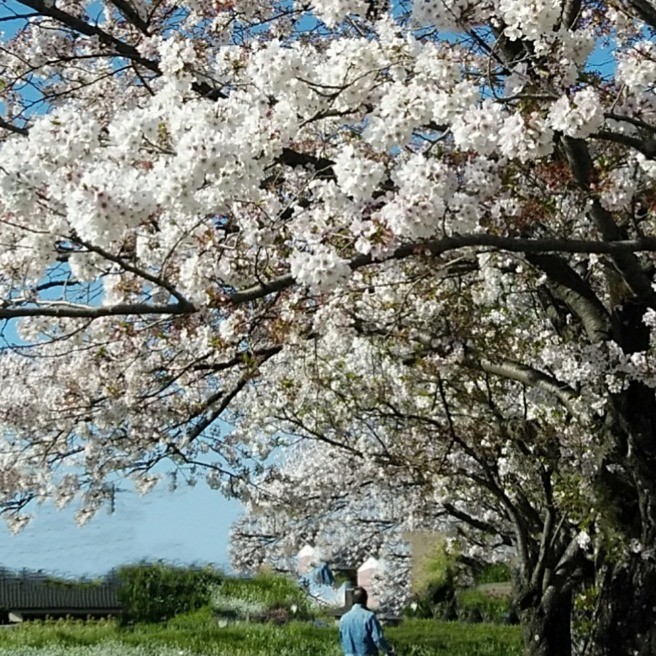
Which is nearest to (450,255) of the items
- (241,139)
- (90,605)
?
(241,139)

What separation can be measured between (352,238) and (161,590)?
15822 mm

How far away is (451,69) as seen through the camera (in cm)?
523

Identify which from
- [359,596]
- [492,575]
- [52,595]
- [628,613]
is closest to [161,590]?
[52,595]

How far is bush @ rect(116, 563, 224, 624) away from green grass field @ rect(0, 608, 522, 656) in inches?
92.2

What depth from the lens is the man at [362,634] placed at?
918 cm

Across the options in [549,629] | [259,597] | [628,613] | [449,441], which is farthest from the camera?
[259,597]

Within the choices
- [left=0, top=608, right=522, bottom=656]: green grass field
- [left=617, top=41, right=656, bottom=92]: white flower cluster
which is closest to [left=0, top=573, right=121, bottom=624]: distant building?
[left=0, top=608, right=522, bottom=656]: green grass field

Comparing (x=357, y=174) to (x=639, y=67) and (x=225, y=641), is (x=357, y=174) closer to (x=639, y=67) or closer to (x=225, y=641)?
(x=639, y=67)

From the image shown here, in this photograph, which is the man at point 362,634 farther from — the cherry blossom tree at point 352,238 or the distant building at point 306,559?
the distant building at point 306,559

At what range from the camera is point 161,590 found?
64.7ft

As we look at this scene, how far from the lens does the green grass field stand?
13188 mm

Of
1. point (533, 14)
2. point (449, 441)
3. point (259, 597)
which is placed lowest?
point (259, 597)

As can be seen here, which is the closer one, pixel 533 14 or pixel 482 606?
pixel 533 14

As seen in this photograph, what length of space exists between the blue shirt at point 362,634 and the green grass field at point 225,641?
3934mm
